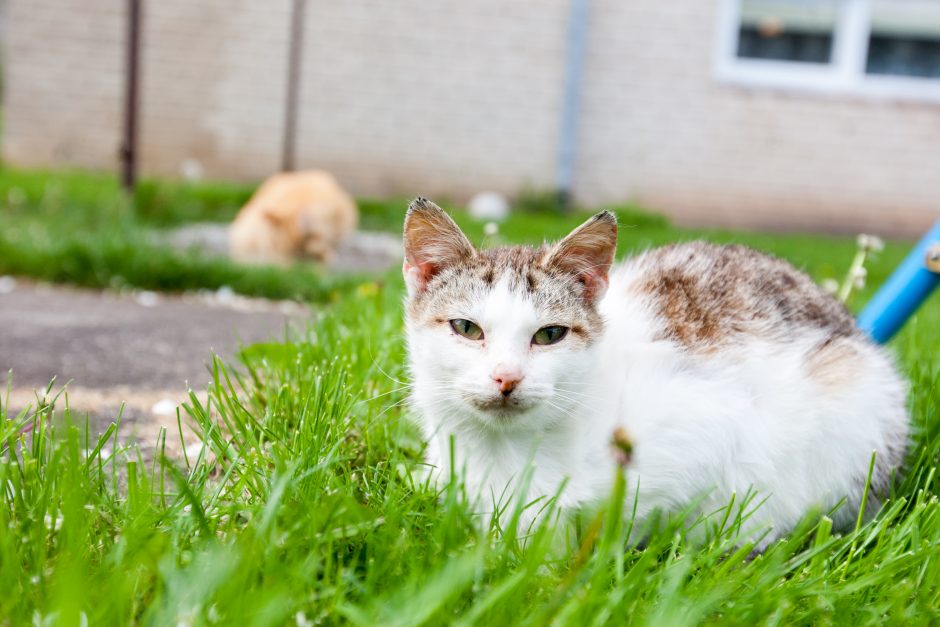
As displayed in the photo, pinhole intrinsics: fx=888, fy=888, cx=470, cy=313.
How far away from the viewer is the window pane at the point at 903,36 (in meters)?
9.16

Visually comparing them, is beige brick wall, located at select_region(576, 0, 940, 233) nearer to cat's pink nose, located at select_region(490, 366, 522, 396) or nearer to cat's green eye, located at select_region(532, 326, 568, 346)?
cat's green eye, located at select_region(532, 326, 568, 346)

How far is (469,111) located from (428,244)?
7.25 meters

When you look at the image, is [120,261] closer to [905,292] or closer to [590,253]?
[590,253]

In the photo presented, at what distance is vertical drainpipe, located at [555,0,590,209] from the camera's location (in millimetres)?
8523

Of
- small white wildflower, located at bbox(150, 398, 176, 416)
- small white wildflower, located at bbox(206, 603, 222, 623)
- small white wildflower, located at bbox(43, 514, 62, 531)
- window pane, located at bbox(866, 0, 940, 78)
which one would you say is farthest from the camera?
window pane, located at bbox(866, 0, 940, 78)

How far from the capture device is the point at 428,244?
1839 millimetres

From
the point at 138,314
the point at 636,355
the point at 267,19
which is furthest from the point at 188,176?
the point at 636,355

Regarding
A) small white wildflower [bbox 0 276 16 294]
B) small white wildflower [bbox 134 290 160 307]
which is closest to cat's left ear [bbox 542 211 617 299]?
small white wildflower [bbox 134 290 160 307]

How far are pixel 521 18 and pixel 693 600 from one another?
808 cm

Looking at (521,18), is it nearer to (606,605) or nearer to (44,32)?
(44,32)

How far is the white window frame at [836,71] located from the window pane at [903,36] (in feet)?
0.35

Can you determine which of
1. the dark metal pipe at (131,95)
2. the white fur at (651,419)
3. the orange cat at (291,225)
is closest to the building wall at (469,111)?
the orange cat at (291,225)

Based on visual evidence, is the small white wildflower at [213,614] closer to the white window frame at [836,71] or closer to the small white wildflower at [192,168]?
the small white wildflower at [192,168]

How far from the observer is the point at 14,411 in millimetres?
2123
